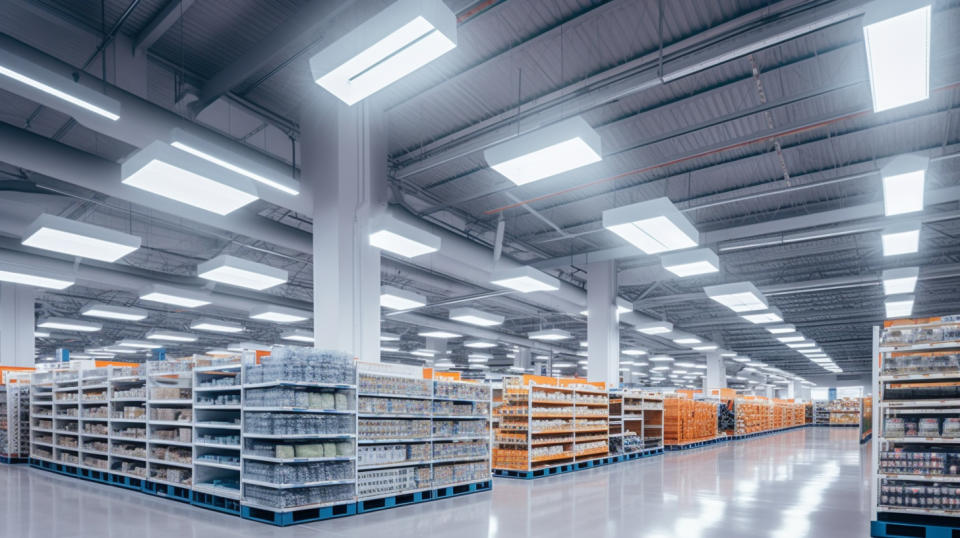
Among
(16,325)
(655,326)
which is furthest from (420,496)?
(16,325)

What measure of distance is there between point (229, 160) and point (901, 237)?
1036 centimetres

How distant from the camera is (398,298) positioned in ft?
43.0

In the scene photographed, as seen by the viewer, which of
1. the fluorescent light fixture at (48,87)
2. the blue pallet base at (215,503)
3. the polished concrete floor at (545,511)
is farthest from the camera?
the blue pallet base at (215,503)

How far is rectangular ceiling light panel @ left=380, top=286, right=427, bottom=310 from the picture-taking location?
1287 cm

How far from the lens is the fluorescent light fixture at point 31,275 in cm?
1034

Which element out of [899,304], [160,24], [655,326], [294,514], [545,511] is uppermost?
[160,24]

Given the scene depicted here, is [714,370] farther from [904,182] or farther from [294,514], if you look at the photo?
[294,514]

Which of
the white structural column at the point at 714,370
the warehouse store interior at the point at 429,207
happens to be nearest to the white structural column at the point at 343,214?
the warehouse store interior at the point at 429,207

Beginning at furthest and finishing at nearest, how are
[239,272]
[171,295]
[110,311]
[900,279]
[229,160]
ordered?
[110,311] → [171,295] → [900,279] → [239,272] → [229,160]

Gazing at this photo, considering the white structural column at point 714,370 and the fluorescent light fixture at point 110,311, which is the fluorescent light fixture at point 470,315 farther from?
the white structural column at point 714,370

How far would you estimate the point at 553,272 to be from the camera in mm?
17750

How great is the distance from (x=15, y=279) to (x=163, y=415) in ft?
16.3

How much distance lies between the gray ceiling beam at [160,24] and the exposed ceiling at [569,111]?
0.11 feet

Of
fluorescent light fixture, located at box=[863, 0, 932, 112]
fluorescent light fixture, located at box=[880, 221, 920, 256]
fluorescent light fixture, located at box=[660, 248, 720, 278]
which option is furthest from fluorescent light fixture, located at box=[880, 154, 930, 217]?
fluorescent light fixture, located at box=[660, 248, 720, 278]
